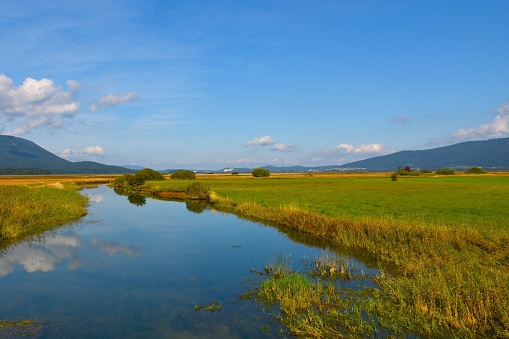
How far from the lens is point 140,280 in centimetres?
1684

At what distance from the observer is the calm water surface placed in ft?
38.7

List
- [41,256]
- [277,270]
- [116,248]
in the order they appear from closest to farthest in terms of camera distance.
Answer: [277,270], [41,256], [116,248]

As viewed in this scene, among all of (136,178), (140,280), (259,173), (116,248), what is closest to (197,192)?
(116,248)

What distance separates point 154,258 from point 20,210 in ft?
52.6

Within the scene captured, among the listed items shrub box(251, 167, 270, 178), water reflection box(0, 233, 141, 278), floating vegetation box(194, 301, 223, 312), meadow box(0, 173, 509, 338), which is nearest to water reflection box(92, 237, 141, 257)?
water reflection box(0, 233, 141, 278)

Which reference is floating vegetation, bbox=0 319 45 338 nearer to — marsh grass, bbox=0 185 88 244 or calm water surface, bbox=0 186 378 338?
calm water surface, bbox=0 186 378 338

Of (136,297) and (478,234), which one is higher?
(478,234)

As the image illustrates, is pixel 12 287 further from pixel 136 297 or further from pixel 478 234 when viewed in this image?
pixel 478 234

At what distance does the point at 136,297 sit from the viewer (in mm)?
14523

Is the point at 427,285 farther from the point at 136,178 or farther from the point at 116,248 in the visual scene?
the point at 136,178

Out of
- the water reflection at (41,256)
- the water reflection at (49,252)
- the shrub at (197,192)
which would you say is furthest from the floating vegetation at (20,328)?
the shrub at (197,192)

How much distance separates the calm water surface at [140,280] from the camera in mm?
11797

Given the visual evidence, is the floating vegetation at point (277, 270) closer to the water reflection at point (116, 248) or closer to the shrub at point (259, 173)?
the water reflection at point (116, 248)

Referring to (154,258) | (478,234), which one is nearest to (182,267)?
(154,258)
